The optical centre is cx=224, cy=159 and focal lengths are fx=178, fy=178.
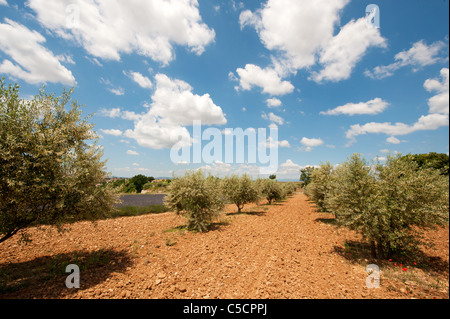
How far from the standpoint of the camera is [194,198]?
16.7 meters

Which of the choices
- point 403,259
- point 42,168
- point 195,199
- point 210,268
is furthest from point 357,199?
point 42,168

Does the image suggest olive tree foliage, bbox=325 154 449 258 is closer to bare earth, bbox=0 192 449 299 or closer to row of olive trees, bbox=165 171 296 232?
bare earth, bbox=0 192 449 299

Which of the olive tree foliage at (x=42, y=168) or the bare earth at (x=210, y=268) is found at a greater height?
the olive tree foliage at (x=42, y=168)

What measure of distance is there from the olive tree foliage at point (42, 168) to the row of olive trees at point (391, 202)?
14247 millimetres

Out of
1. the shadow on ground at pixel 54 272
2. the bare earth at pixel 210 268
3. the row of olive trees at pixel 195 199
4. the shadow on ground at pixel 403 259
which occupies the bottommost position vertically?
the shadow on ground at pixel 403 259

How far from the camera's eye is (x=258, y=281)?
26.9 ft

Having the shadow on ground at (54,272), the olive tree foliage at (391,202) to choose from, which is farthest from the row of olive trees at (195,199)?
the olive tree foliage at (391,202)

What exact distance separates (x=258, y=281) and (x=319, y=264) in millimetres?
4448

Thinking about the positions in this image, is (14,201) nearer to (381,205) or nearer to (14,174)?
(14,174)

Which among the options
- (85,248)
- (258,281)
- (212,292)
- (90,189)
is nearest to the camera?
(212,292)

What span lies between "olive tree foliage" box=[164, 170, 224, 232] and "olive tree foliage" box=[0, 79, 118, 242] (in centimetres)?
806

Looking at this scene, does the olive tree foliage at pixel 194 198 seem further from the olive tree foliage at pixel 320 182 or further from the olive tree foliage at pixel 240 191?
the olive tree foliage at pixel 320 182

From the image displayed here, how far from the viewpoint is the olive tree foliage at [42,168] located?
662 cm
